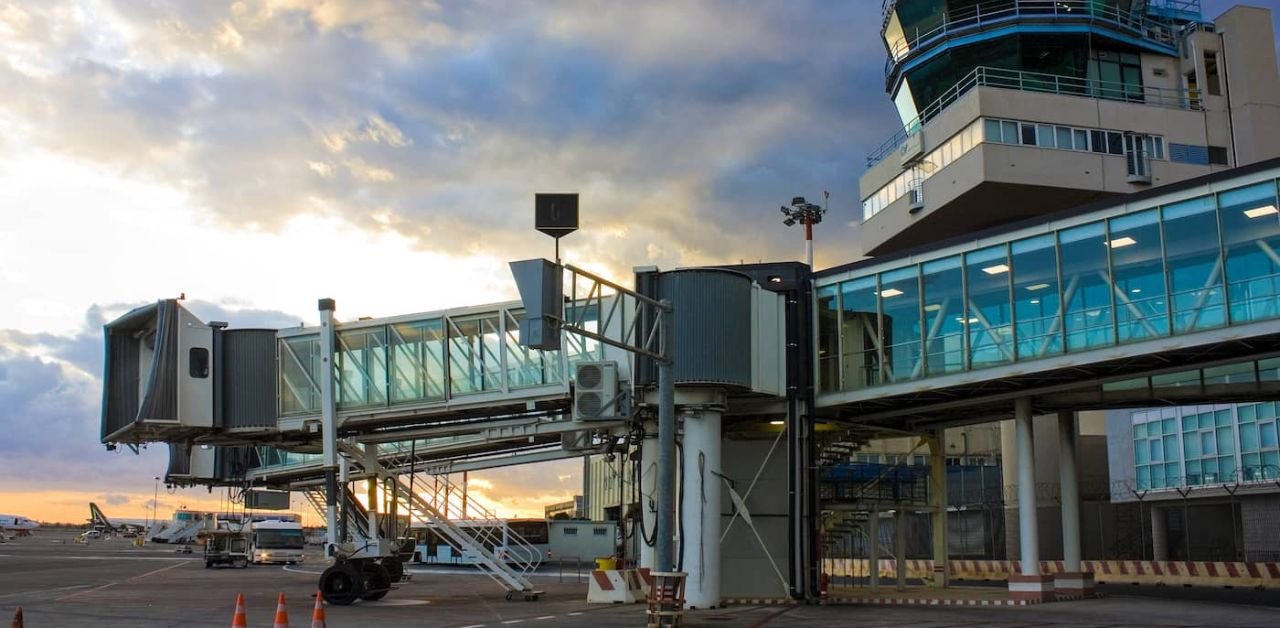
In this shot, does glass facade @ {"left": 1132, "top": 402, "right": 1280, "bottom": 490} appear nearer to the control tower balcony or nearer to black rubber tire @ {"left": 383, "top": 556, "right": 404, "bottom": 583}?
the control tower balcony

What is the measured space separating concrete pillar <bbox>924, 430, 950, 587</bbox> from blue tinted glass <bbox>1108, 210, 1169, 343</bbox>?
39.6ft

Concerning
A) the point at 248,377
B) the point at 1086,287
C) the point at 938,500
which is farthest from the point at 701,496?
the point at 248,377

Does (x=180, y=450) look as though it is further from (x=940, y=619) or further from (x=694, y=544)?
(x=940, y=619)

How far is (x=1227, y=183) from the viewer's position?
26.1 metres

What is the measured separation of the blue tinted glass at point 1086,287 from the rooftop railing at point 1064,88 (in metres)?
28.6

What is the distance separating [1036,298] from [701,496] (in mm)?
10603

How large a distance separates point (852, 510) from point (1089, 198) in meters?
25.7

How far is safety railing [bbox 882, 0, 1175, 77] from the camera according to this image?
5562 cm

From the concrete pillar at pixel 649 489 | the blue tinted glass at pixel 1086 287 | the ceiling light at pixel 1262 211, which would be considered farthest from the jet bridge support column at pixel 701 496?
the ceiling light at pixel 1262 211

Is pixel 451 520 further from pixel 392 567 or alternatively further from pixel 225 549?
pixel 225 549

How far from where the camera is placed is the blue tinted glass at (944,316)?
30.6 m

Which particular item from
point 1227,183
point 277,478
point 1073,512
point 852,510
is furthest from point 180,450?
point 1227,183

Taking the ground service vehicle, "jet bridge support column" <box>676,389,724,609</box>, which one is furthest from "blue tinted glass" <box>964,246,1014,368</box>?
the ground service vehicle

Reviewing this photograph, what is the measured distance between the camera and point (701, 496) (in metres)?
31.5
